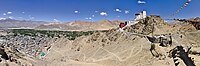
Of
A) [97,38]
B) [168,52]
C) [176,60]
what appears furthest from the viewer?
[97,38]

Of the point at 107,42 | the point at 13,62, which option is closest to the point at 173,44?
the point at 107,42

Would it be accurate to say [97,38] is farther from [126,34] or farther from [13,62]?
[13,62]

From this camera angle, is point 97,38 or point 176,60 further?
point 97,38

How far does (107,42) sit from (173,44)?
18912 millimetres

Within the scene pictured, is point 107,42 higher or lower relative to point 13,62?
lower

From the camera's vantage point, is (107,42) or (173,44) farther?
(107,42)

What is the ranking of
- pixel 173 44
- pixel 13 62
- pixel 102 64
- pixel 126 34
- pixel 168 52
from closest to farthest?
pixel 13 62, pixel 168 52, pixel 173 44, pixel 102 64, pixel 126 34

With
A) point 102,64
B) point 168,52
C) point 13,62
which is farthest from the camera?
point 102,64

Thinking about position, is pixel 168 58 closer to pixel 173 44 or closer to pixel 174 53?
pixel 174 53

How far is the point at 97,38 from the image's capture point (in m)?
68.4

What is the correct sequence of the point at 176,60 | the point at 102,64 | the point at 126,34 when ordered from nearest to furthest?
the point at 176,60 → the point at 102,64 → the point at 126,34

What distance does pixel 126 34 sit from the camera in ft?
197


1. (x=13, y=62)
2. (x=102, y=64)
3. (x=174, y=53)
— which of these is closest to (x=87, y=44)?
(x=102, y=64)

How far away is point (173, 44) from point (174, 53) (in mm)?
5695
